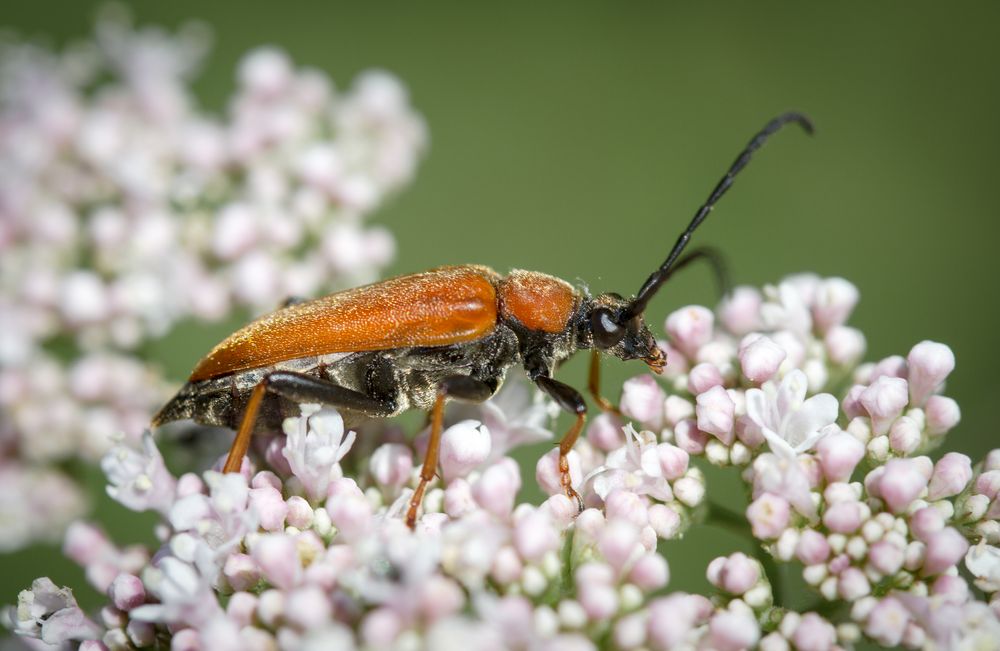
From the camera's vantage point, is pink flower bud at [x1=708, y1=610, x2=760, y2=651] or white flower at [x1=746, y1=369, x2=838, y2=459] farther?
A: white flower at [x1=746, y1=369, x2=838, y2=459]

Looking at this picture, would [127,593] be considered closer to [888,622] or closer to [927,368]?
[888,622]

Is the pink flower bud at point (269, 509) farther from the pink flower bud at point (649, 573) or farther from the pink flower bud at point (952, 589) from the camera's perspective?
the pink flower bud at point (952, 589)

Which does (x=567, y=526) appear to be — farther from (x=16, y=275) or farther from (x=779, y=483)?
(x=16, y=275)

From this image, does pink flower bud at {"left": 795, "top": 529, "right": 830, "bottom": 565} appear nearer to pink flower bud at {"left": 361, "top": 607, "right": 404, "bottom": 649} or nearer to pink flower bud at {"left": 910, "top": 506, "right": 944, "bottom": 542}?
pink flower bud at {"left": 910, "top": 506, "right": 944, "bottom": 542}

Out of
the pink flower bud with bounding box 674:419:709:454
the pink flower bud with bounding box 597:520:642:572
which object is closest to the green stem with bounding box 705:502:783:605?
the pink flower bud with bounding box 674:419:709:454

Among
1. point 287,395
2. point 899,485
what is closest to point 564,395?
point 287,395

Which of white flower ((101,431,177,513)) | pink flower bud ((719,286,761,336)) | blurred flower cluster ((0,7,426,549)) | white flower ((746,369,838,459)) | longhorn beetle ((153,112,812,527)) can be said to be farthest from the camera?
blurred flower cluster ((0,7,426,549))

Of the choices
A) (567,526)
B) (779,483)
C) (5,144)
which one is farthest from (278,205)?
(779,483)
